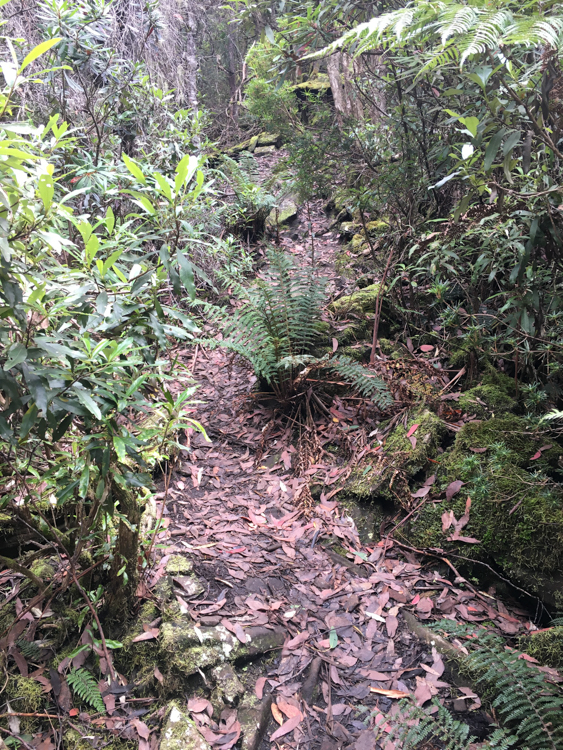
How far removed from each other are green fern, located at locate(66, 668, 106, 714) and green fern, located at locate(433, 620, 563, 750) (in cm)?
147

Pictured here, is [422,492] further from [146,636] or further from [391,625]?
[146,636]

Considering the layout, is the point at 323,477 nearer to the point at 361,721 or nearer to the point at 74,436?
the point at 361,721

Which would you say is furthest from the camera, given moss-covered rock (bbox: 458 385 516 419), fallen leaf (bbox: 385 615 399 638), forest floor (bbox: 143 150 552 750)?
moss-covered rock (bbox: 458 385 516 419)

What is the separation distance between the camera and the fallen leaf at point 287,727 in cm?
190

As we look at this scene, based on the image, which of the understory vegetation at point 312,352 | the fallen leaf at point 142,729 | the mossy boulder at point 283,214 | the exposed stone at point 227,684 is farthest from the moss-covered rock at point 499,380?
the mossy boulder at point 283,214

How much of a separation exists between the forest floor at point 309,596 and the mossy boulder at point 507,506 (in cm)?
17

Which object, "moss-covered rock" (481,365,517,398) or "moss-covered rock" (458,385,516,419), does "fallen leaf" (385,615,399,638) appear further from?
"moss-covered rock" (481,365,517,398)

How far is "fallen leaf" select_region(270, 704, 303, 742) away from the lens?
190 cm

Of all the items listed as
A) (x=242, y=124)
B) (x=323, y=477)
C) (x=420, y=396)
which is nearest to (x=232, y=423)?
(x=323, y=477)

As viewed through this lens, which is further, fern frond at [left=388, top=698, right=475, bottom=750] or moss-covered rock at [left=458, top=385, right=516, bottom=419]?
moss-covered rock at [left=458, top=385, right=516, bottom=419]

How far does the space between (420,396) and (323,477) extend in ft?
2.98

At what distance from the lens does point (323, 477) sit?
3254 mm

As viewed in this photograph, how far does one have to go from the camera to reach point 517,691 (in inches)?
66.3

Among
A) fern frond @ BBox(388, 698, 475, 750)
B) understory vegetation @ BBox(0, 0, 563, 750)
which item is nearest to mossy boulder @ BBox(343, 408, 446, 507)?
understory vegetation @ BBox(0, 0, 563, 750)
